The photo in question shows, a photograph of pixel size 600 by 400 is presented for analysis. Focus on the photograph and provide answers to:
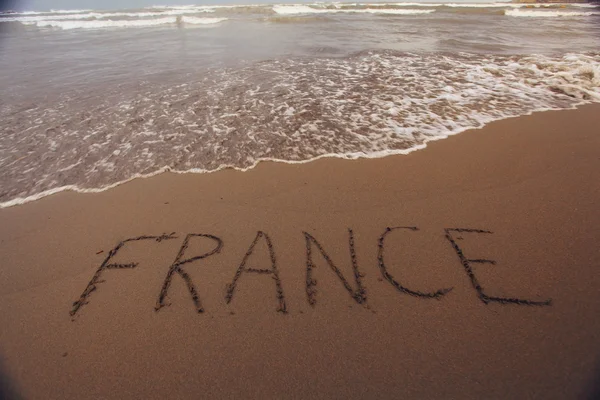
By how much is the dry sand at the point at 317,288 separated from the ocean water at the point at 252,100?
0.54m

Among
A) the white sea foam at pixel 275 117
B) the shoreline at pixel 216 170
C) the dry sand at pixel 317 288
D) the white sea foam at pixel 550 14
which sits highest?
the white sea foam at pixel 550 14

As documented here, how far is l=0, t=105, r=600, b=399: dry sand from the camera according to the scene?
5.59 ft

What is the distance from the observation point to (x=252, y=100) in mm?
5242

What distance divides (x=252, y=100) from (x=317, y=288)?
392cm

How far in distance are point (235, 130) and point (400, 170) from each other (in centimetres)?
224

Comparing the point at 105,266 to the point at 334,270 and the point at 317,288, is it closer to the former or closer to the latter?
the point at 317,288

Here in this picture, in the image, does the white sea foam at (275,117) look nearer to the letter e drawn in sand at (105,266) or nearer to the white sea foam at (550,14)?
the letter e drawn in sand at (105,266)

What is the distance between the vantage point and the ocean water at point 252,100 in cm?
374

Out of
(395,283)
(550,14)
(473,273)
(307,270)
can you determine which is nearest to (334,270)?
(307,270)

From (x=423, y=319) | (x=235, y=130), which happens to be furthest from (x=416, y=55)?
(x=423, y=319)

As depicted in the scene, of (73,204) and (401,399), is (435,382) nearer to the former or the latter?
(401,399)

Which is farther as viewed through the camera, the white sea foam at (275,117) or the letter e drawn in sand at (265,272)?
the white sea foam at (275,117)


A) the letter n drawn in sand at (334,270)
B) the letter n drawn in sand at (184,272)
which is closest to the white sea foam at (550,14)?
the letter n drawn in sand at (334,270)

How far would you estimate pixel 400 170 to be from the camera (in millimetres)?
3330
